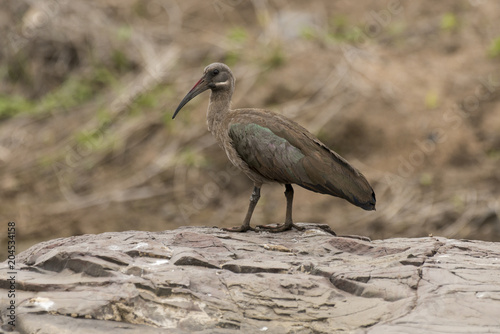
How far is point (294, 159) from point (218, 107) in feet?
3.47

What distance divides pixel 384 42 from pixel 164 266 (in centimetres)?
937

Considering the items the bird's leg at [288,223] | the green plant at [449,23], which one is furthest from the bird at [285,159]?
the green plant at [449,23]

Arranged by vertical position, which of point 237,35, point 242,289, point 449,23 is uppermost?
point 449,23

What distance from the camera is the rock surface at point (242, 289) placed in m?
5.46

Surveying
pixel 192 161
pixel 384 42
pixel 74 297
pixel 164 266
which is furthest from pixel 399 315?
pixel 384 42

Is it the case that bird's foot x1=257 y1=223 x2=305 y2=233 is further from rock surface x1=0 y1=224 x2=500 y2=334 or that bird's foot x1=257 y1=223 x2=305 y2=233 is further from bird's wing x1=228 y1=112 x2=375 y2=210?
rock surface x1=0 y1=224 x2=500 y2=334

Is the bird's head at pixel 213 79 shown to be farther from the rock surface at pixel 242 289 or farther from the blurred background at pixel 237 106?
the blurred background at pixel 237 106

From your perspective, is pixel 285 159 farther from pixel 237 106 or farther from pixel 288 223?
pixel 237 106

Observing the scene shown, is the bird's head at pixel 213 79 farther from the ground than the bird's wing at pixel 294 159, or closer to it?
farther from the ground

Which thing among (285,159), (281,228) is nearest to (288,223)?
→ (281,228)

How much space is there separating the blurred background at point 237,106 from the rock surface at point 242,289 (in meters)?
5.30

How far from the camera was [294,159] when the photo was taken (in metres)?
7.43

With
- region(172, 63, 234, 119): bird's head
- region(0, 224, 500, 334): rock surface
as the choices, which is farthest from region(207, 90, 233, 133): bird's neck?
region(0, 224, 500, 334): rock surface

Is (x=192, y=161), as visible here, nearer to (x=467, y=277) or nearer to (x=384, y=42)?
(x=384, y=42)
